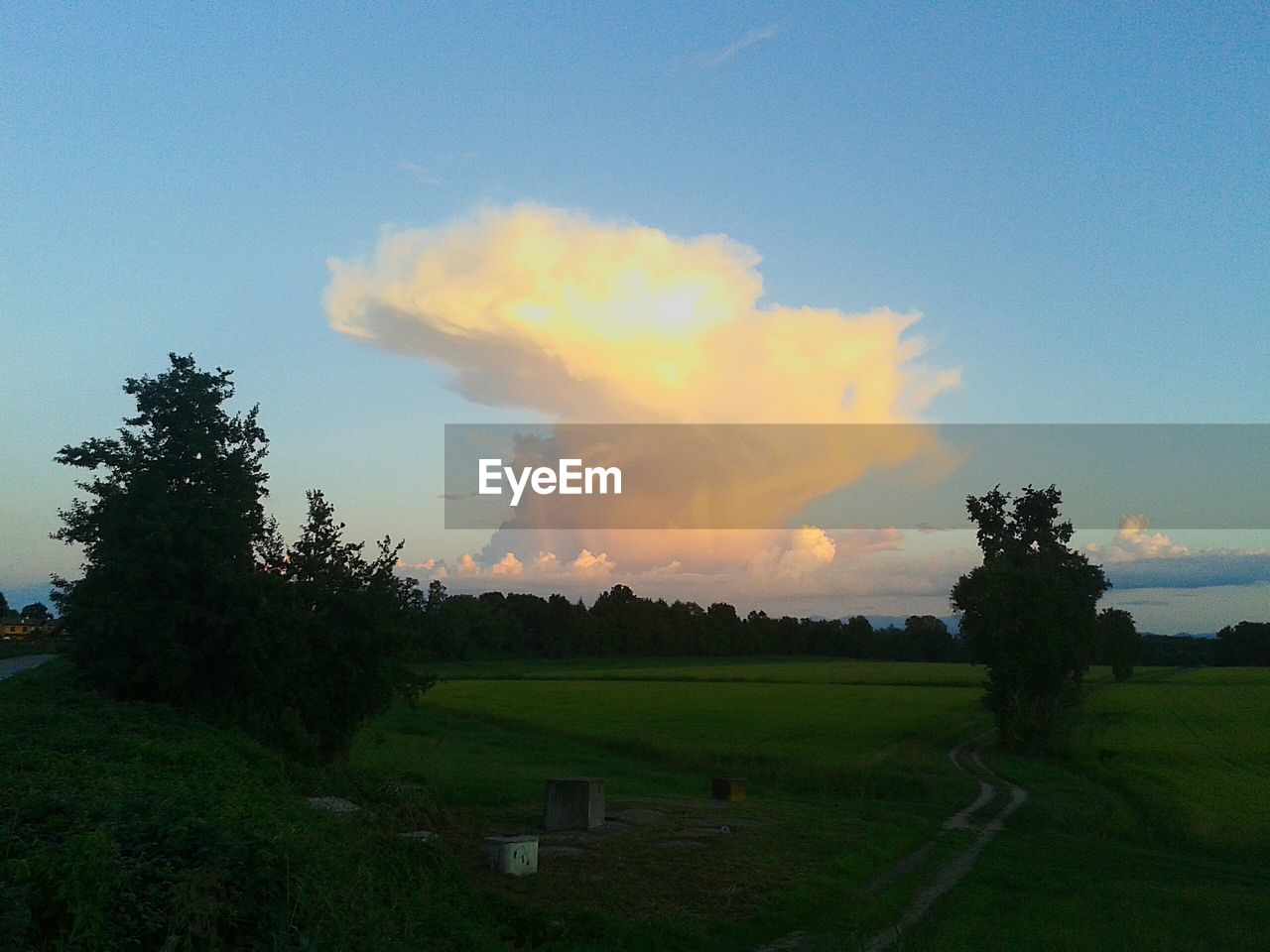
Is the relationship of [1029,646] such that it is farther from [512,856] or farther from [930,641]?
[930,641]

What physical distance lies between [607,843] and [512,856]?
4.32m

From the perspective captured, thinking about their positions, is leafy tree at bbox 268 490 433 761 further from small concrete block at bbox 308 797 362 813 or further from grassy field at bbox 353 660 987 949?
small concrete block at bbox 308 797 362 813

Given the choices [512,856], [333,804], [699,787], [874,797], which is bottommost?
[874,797]

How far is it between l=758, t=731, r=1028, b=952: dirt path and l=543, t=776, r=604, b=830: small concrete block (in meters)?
6.43

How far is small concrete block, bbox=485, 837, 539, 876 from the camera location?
17359 millimetres

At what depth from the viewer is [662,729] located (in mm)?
54594

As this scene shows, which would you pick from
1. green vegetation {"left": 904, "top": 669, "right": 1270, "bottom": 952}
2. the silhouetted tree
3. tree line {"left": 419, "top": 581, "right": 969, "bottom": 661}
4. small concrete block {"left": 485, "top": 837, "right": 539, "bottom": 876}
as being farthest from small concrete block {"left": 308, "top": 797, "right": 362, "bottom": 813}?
the silhouetted tree

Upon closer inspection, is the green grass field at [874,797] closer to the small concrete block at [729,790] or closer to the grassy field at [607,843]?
the grassy field at [607,843]

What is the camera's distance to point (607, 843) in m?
21.3

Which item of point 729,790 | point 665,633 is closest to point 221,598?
point 729,790

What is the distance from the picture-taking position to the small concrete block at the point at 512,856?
17.4 metres

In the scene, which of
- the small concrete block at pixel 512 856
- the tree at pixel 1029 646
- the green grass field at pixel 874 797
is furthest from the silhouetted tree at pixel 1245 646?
the small concrete block at pixel 512 856

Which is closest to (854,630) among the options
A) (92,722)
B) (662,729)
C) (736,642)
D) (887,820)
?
(736,642)

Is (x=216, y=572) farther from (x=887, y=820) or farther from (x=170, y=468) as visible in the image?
(x=887, y=820)
